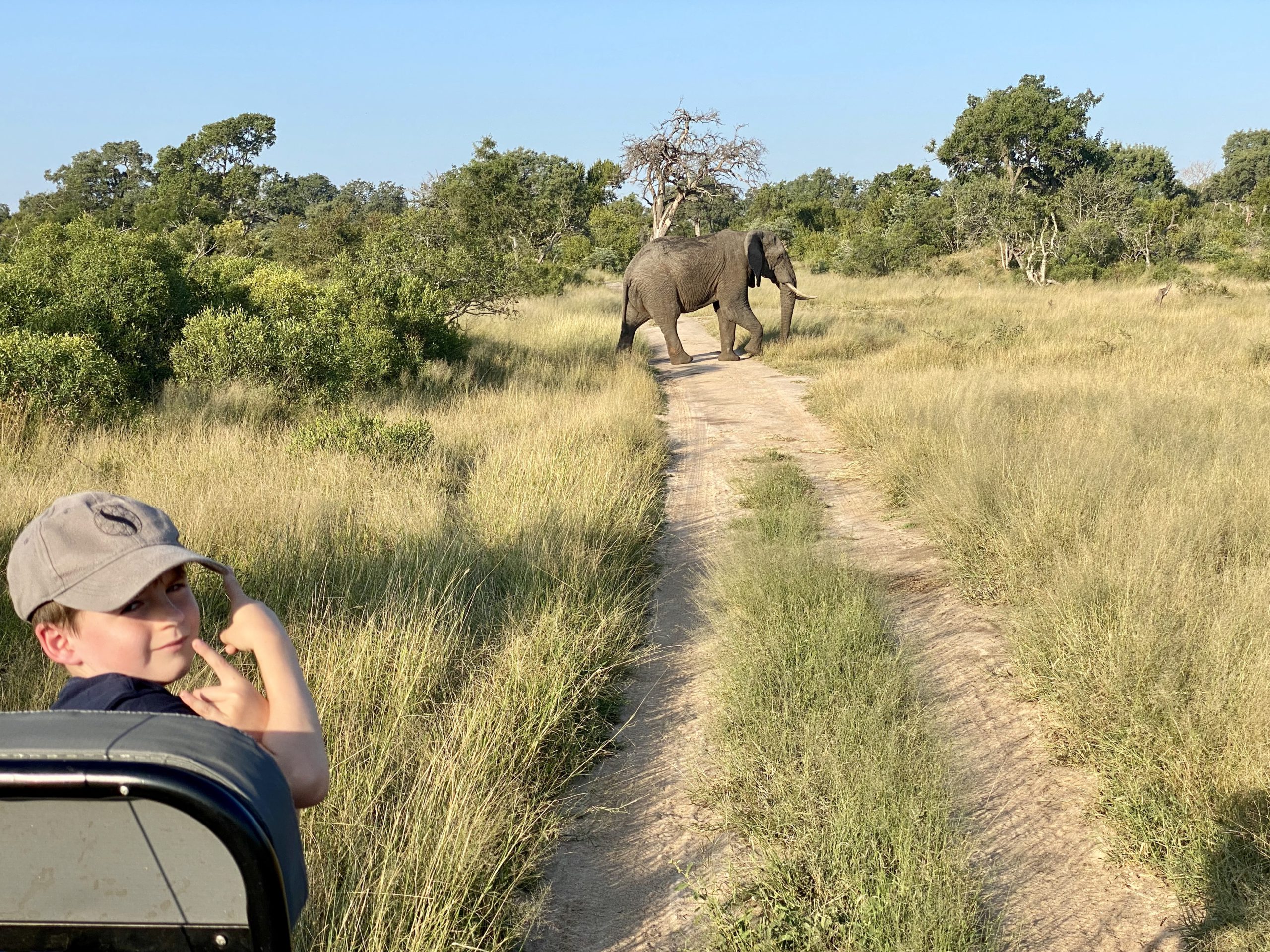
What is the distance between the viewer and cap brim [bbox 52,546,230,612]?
1.45m

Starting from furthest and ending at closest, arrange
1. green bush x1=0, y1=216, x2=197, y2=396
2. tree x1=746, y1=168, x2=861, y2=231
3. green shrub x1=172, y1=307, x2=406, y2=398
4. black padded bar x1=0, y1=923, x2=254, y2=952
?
tree x1=746, y1=168, x2=861, y2=231 → green shrub x1=172, y1=307, x2=406, y2=398 → green bush x1=0, y1=216, x2=197, y2=396 → black padded bar x1=0, y1=923, x2=254, y2=952

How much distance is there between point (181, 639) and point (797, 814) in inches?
90.1

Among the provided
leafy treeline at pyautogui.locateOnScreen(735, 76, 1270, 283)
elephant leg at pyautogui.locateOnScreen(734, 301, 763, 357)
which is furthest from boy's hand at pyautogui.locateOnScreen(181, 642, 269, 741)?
leafy treeline at pyautogui.locateOnScreen(735, 76, 1270, 283)

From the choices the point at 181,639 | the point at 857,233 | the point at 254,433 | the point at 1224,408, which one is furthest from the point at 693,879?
the point at 857,233

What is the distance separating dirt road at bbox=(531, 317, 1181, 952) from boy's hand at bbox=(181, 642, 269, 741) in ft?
5.63

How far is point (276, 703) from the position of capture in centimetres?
158

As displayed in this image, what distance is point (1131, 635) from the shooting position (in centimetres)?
436

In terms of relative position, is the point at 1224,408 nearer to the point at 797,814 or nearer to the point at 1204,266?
the point at 797,814

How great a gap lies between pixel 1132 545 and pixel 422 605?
12.3ft

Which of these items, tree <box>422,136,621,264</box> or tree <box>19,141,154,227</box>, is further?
tree <box>19,141,154,227</box>

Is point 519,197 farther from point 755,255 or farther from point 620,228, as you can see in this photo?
point 620,228

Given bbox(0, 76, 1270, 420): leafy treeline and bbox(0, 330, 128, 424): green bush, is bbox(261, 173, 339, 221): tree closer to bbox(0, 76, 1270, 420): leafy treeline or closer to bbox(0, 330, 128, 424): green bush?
bbox(0, 76, 1270, 420): leafy treeline

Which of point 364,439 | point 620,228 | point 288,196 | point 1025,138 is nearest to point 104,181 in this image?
point 288,196

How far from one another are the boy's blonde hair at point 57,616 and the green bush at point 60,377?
720 centimetres
